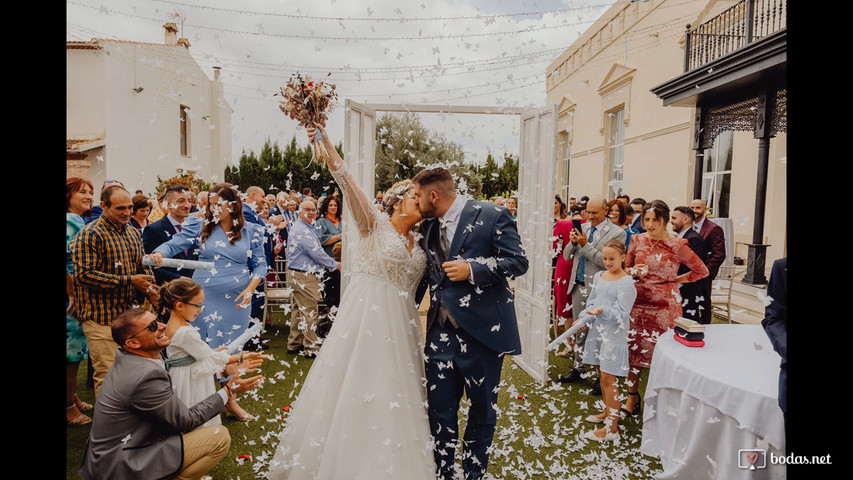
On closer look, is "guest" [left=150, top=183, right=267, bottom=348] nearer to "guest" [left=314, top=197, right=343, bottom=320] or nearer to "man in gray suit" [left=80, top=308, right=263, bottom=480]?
"man in gray suit" [left=80, top=308, right=263, bottom=480]

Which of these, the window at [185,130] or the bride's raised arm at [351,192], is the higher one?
the window at [185,130]

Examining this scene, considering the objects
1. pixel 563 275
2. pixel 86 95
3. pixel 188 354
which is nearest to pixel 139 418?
pixel 188 354

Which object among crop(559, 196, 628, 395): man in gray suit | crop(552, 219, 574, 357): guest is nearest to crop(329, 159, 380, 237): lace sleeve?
crop(559, 196, 628, 395): man in gray suit

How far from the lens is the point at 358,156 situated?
5.24 m

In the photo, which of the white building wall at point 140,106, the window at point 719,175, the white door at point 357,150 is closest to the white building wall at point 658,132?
the window at point 719,175

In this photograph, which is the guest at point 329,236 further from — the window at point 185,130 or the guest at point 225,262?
the window at point 185,130

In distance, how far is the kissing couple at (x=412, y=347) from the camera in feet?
8.95

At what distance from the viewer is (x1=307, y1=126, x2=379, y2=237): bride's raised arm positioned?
2.76 meters

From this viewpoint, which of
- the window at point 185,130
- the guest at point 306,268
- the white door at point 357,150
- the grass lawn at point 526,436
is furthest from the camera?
the window at point 185,130

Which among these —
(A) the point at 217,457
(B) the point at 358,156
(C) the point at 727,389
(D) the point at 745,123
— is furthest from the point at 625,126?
(A) the point at 217,457

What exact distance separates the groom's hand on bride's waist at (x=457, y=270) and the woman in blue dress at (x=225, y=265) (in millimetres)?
2106

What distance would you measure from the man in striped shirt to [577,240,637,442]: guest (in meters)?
3.50
